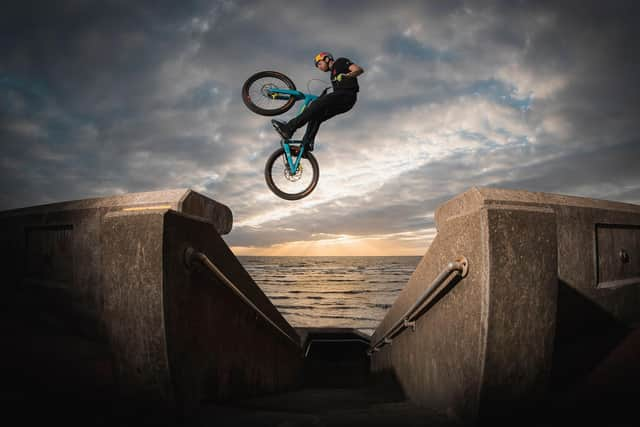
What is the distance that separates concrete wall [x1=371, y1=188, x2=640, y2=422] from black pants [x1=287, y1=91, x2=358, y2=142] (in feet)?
11.7

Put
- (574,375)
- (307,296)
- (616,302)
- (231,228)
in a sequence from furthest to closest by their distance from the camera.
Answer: (307,296)
(231,228)
(616,302)
(574,375)

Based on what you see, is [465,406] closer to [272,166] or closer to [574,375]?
[574,375]

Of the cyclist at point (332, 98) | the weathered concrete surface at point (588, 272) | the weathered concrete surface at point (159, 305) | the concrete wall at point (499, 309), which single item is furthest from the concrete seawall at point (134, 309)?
the cyclist at point (332, 98)

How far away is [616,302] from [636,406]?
2354 mm

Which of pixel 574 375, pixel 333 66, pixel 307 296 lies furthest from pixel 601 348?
pixel 307 296

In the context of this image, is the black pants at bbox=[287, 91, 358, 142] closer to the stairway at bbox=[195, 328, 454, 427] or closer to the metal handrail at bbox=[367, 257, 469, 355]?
the metal handrail at bbox=[367, 257, 469, 355]

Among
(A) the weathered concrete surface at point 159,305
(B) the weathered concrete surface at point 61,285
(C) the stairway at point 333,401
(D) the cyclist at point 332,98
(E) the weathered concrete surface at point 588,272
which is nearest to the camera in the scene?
(A) the weathered concrete surface at point 159,305

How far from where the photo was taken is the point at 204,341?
2.23m

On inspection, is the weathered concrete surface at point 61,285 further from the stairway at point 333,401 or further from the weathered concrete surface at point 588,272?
the weathered concrete surface at point 588,272

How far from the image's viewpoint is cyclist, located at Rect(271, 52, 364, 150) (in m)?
5.68

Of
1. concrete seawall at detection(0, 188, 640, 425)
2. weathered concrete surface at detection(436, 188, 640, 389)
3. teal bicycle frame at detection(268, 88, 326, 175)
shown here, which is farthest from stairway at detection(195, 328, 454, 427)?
teal bicycle frame at detection(268, 88, 326, 175)

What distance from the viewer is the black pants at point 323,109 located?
568 cm

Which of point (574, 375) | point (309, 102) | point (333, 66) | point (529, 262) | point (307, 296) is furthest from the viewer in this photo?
point (307, 296)

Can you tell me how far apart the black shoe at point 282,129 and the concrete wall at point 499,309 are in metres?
3.93
